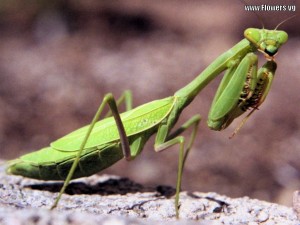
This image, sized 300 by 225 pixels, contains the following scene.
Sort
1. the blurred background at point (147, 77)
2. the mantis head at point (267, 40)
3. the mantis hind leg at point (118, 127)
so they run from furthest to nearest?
the blurred background at point (147, 77), the mantis hind leg at point (118, 127), the mantis head at point (267, 40)

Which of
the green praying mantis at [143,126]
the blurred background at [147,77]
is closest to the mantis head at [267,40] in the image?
the green praying mantis at [143,126]

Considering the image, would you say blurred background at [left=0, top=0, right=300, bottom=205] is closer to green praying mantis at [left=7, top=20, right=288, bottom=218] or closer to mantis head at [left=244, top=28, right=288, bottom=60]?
green praying mantis at [left=7, top=20, right=288, bottom=218]

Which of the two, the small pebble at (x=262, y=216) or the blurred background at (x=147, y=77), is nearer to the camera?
the small pebble at (x=262, y=216)

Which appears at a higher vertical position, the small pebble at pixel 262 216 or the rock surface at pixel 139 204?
the rock surface at pixel 139 204


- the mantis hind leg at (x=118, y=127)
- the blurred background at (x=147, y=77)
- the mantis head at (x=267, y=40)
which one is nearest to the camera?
the mantis head at (x=267, y=40)

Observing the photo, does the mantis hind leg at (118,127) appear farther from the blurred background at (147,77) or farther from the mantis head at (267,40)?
the blurred background at (147,77)

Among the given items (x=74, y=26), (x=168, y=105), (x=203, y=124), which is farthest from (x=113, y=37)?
(x=168, y=105)

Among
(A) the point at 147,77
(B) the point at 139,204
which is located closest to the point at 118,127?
(B) the point at 139,204

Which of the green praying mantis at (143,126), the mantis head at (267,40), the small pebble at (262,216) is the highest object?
the mantis head at (267,40)

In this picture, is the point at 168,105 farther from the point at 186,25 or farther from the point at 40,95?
the point at 186,25
